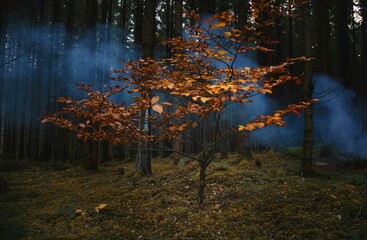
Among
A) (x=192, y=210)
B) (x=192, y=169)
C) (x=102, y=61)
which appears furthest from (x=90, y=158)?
(x=102, y=61)

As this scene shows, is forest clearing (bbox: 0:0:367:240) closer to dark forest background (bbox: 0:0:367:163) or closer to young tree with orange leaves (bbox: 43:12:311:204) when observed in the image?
young tree with orange leaves (bbox: 43:12:311:204)

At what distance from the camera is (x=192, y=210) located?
194 inches

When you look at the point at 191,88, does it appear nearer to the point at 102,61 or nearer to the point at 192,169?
the point at 192,169

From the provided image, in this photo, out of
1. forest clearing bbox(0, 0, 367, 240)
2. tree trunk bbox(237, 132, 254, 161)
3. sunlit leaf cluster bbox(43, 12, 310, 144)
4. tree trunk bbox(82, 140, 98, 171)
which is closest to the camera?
sunlit leaf cluster bbox(43, 12, 310, 144)

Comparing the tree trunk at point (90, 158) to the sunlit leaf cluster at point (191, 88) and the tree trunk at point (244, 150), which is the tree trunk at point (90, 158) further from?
the sunlit leaf cluster at point (191, 88)

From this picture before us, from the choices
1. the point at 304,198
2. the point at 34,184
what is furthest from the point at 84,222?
the point at 34,184

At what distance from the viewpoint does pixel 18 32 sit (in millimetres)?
20031

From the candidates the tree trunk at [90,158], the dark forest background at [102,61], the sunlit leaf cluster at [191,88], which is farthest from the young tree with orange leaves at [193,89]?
the tree trunk at [90,158]

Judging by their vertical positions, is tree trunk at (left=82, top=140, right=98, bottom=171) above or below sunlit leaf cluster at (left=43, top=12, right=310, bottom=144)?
below

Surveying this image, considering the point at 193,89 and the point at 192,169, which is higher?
the point at 193,89

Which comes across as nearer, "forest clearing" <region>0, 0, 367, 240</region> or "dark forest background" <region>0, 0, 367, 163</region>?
"forest clearing" <region>0, 0, 367, 240</region>

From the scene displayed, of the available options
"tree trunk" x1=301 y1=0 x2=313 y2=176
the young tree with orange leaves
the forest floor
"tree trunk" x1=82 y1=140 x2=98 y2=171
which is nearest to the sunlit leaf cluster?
the young tree with orange leaves

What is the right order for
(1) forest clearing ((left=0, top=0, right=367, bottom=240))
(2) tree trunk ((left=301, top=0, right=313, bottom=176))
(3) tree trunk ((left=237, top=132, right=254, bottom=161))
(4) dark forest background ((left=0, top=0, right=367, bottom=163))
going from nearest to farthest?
(1) forest clearing ((left=0, top=0, right=367, bottom=240)) < (2) tree trunk ((left=301, top=0, right=313, bottom=176)) < (3) tree trunk ((left=237, top=132, right=254, bottom=161)) < (4) dark forest background ((left=0, top=0, right=367, bottom=163))

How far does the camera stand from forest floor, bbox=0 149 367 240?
13.1ft
